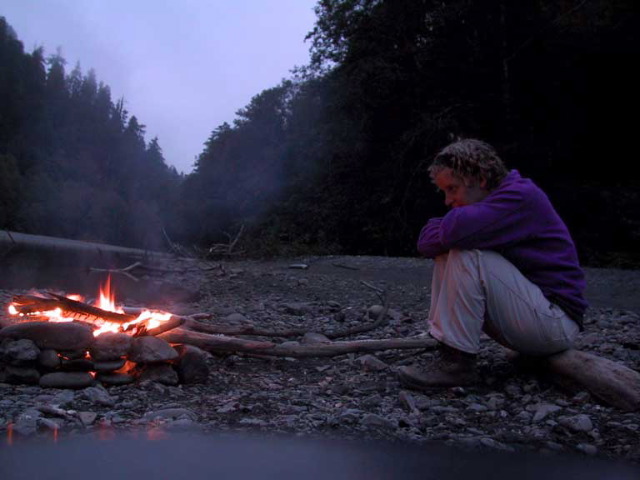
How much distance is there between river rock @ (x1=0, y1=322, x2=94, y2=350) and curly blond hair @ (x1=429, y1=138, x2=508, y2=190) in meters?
2.03

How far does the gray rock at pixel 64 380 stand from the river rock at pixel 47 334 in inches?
5.5

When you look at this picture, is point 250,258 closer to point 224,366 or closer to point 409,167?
point 409,167

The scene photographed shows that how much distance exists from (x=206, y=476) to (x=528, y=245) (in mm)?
1821

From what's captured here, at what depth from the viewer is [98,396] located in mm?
2799

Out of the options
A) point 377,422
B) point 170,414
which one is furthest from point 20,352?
point 377,422

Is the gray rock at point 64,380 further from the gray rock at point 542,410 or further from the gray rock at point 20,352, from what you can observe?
the gray rock at point 542,410

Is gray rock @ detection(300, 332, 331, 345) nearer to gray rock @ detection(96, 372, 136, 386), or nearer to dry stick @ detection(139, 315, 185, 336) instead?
dry stick @ detection(139, 315, 185, 336)

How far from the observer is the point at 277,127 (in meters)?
23.4

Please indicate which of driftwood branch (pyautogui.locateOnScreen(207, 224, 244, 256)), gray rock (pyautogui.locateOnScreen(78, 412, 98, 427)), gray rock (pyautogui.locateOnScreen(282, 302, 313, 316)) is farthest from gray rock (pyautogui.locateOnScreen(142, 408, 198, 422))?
driftwood branch (pyautogui.locateOnScreen(207, 224, 244, 256))

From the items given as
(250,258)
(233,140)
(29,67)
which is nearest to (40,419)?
(250,258)

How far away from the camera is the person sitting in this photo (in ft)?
9.22

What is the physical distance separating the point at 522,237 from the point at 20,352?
98.0 inches

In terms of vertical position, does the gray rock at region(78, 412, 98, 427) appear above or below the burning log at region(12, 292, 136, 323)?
below

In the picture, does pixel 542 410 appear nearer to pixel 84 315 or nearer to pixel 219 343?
pixel 219 343
